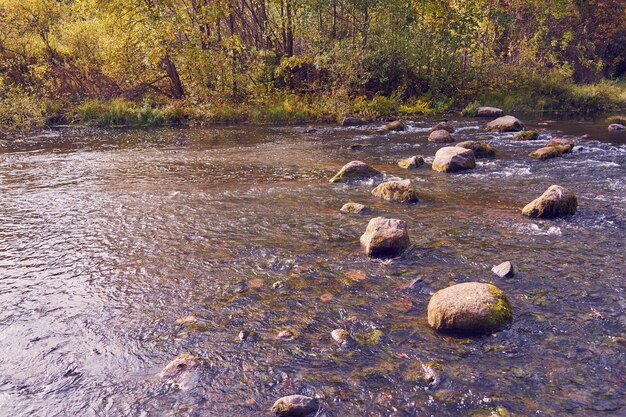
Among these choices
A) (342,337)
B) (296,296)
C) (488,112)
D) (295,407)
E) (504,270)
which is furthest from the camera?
(488,112)

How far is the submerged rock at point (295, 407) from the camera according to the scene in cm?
358

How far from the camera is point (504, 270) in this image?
18.9 ft

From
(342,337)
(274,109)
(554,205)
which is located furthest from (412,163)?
(274,109)

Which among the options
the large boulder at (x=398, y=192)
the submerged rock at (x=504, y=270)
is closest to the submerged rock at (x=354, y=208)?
the large boulder at (x=398, y=192)

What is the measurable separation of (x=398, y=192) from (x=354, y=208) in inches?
45.4

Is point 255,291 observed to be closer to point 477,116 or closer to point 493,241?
point 493,241

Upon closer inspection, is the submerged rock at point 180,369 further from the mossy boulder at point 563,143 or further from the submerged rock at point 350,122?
the submerged rock at point 350,122

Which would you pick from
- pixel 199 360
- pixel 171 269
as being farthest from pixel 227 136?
pixel 199 360

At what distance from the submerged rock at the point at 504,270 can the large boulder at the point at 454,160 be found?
5860mm

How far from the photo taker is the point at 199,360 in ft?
14.0

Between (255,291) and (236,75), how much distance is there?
810 inches

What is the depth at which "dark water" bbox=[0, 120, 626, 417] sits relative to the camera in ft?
12.6

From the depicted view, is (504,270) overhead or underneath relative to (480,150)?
overhead

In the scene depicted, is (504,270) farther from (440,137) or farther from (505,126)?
(505,126)
